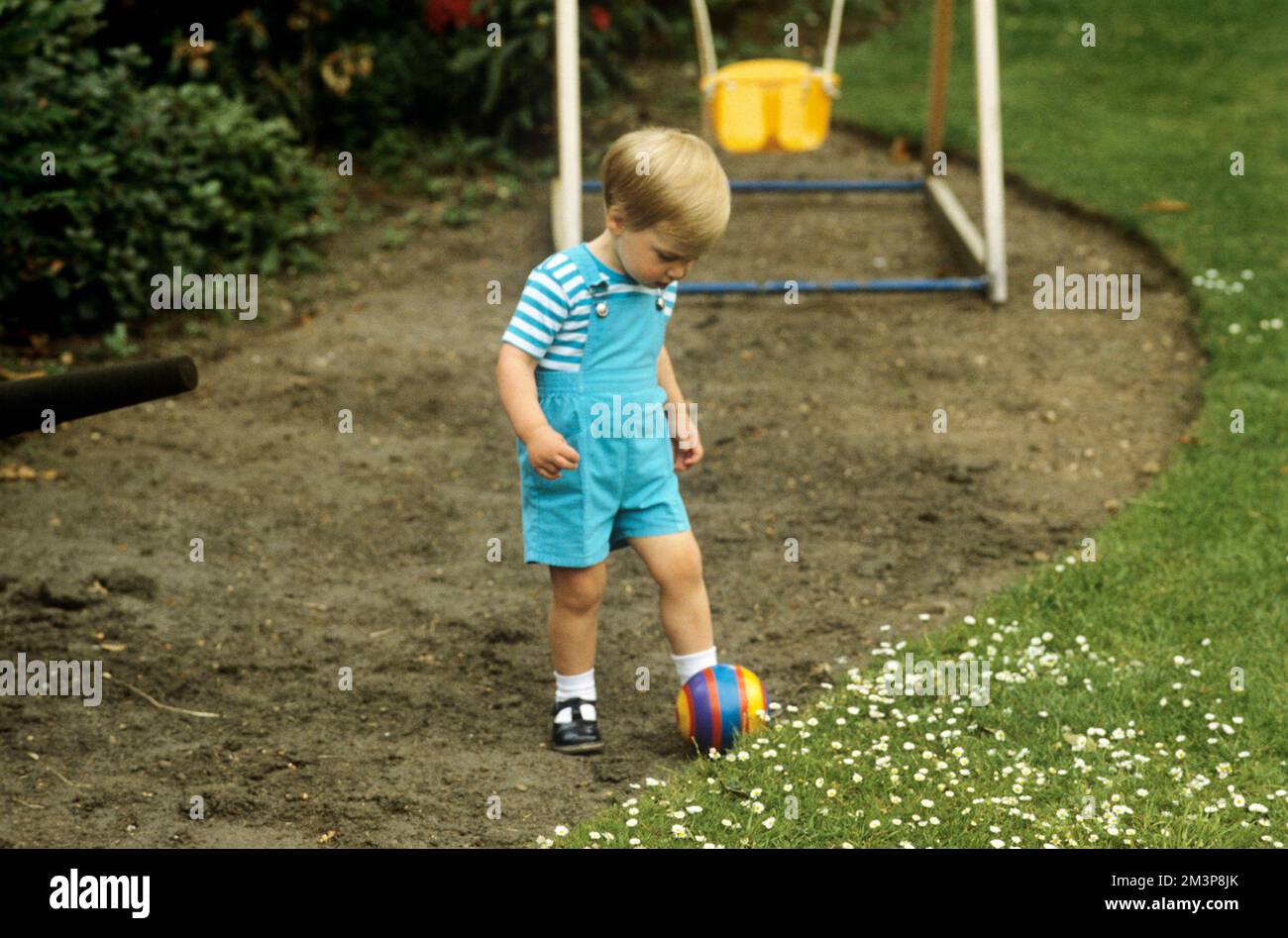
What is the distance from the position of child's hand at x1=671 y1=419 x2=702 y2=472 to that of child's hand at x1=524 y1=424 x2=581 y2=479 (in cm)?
42

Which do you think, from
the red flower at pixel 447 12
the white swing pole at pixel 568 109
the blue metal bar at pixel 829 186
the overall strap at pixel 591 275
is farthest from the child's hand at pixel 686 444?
the red flower at pixel 447 12

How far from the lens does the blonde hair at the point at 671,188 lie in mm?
3238

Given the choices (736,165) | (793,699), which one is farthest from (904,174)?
(793,699)

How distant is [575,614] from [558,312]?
0.71 metres

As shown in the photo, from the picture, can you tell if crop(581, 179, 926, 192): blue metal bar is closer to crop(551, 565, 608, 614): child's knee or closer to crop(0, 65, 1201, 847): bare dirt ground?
crop(0, 65, 1201, 847): bare dirt ground

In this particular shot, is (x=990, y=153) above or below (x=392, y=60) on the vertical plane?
below

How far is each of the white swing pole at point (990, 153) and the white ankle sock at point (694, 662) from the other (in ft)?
11.7

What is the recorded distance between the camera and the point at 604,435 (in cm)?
345

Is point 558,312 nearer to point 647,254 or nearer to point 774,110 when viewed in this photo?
point 647,254

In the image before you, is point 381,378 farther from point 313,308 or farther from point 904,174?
point 904,174

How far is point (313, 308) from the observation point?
6.88m

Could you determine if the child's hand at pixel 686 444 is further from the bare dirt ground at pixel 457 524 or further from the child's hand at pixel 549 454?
the bare dirt ground at pixel 457 524

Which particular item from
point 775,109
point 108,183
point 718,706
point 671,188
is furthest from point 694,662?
point 775,109

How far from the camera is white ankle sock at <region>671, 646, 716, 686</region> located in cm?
367
